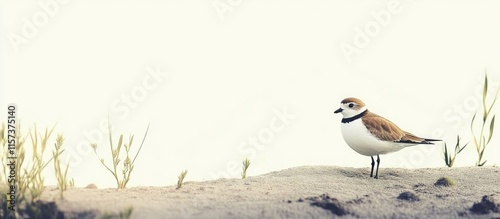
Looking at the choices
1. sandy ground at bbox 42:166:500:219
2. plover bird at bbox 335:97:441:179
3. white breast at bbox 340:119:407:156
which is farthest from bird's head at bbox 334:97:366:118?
sandy ground at bbox 42:166:500:219

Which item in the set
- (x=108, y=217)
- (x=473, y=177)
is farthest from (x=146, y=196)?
(x=473, y=177)

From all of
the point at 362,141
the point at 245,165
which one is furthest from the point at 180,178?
the point at 362,141

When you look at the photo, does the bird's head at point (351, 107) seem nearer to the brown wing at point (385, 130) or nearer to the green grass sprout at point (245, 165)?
the brown wing at point (385, 130)

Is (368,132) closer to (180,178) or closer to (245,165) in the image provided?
(245,165)

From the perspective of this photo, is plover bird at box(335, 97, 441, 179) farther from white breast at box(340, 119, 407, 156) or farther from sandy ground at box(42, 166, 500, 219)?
sandy ground at box(42, 166, 500, 219)

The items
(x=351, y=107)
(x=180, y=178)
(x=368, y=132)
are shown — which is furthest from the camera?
(x=351, y=107)

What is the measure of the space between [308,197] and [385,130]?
1.53 m

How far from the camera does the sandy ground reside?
5527 mm

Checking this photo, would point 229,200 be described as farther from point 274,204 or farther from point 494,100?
point 494,100

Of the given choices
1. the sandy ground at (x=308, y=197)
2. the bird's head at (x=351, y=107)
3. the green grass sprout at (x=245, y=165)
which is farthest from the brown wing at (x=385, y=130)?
the green grass sprout at (x=245, y=165)

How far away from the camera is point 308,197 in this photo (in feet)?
19.5

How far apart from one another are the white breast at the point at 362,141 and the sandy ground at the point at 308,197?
324 mm

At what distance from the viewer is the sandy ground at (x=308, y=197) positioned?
5.53 meters

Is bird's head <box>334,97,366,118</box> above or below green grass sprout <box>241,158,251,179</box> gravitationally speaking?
above
